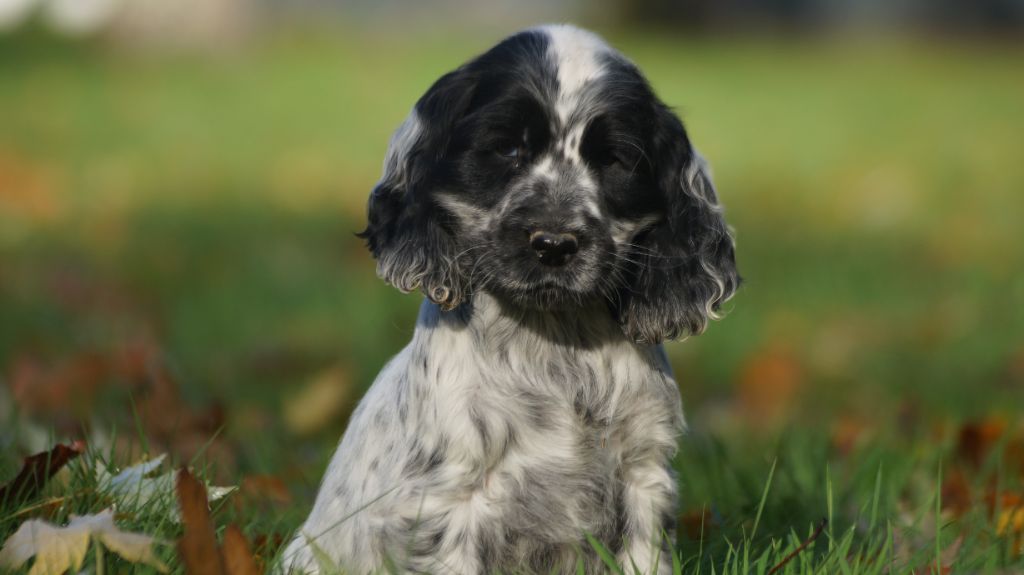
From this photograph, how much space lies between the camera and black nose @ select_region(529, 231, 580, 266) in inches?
161

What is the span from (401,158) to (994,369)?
5729 mm

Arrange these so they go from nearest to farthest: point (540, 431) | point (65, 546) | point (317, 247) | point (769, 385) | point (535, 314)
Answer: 1. point (65, 546)
2. point (540, 431)
3. point (535, 314)
4. point (769, 385)
5. point (317, 247)

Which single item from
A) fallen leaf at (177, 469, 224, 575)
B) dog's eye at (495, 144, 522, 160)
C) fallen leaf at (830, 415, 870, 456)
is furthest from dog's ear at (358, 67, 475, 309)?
fallen leaf at (830, 415, 870, 456)

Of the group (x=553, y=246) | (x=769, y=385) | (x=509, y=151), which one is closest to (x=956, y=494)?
(x=553, y=246)

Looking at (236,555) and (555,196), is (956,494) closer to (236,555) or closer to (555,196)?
(555,196)

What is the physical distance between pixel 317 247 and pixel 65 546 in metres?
7.96

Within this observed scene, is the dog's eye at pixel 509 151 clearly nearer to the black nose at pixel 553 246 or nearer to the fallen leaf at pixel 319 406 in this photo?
the black nose at pixel 553 246

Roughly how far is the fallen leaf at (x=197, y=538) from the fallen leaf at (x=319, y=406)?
11.1 feet

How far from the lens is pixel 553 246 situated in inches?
161

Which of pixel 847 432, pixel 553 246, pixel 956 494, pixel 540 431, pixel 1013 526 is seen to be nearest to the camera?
pixel 553 246

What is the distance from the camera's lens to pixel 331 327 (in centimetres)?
949

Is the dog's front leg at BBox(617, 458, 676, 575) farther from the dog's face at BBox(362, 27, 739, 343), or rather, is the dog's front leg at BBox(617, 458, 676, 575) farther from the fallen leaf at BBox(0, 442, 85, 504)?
the fallen leaf at BBox(0, 442, 85, 504)

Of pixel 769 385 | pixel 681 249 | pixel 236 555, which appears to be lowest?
pixel 769 385

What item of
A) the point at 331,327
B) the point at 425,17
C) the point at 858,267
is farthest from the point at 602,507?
the point at 425,17
